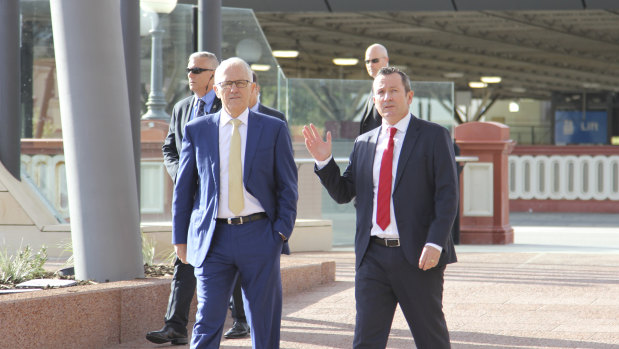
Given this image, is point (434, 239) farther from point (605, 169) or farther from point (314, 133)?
point (605, 169)

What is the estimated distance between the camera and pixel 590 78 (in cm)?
3491

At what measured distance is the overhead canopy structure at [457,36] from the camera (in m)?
20.0

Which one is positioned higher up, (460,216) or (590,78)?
(590,78)

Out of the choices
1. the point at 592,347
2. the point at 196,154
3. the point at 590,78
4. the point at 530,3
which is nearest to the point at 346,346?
the point at 592,347

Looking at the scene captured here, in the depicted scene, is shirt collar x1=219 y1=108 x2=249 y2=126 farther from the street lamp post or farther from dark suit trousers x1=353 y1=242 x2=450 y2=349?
the street lamp post

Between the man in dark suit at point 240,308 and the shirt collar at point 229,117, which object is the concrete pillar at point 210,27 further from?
the shirt collar at point 229,117

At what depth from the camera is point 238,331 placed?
6.50 meters

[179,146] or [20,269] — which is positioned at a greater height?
[179,146]

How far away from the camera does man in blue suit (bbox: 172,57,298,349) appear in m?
4.76

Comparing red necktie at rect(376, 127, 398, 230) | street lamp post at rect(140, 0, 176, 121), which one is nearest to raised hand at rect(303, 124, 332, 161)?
red necktie at rect(376, 127, 398, 230)

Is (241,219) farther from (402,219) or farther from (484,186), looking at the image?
(484,186)

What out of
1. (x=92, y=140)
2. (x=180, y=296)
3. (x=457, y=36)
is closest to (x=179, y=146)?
(x=92, y=140)

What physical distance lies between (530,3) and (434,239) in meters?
16.0

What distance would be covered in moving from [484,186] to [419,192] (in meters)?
9.15
